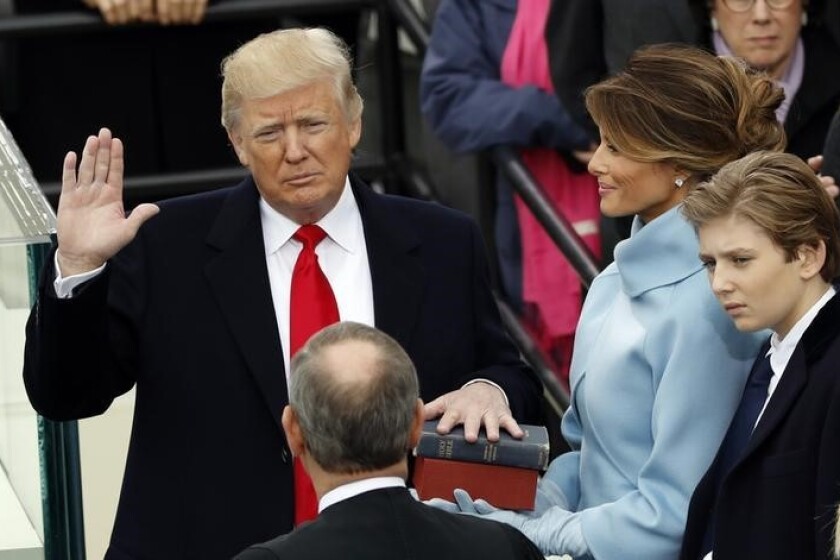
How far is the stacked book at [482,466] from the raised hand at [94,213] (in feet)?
2.24

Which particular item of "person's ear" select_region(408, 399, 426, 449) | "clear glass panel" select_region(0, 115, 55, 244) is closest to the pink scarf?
"clear glass panel" select_region(0, 115, 55, 244)

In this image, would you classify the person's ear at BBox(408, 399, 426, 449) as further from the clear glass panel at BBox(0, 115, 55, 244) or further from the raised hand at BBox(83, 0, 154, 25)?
the raised hand at BBox(83, 0, 154, 25)

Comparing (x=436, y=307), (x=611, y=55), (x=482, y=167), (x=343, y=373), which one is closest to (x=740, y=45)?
(x=611, y=55)

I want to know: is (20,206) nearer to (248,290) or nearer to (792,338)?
(248,290)

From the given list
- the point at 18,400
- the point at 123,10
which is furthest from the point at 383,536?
the point at 123,10

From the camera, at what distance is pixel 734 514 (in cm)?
387

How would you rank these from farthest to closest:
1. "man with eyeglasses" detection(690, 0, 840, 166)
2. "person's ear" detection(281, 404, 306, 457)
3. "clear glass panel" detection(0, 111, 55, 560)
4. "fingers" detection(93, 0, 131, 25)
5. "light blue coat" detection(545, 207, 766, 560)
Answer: "fingers" detection(93, 0, 131, 25) < "man with eyeglasses" detection(690, 0, 840, 166) < "clear glass panel" detection(0, 111, 55, 560) < "light blue coat" detection(545, 207, 766, 560) < "person's ear" detection(281, 404, 306, 457)

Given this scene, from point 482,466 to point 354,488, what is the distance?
0.84 m

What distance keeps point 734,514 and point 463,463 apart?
1.81 feet

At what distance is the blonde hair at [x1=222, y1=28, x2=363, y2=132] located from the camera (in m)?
A: 4.38

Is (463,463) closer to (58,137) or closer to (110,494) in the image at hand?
(110,494)

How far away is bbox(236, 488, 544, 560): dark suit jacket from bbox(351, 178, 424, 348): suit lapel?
1.07m

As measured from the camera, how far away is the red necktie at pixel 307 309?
4355 millimetres

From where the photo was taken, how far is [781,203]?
3.88 m
